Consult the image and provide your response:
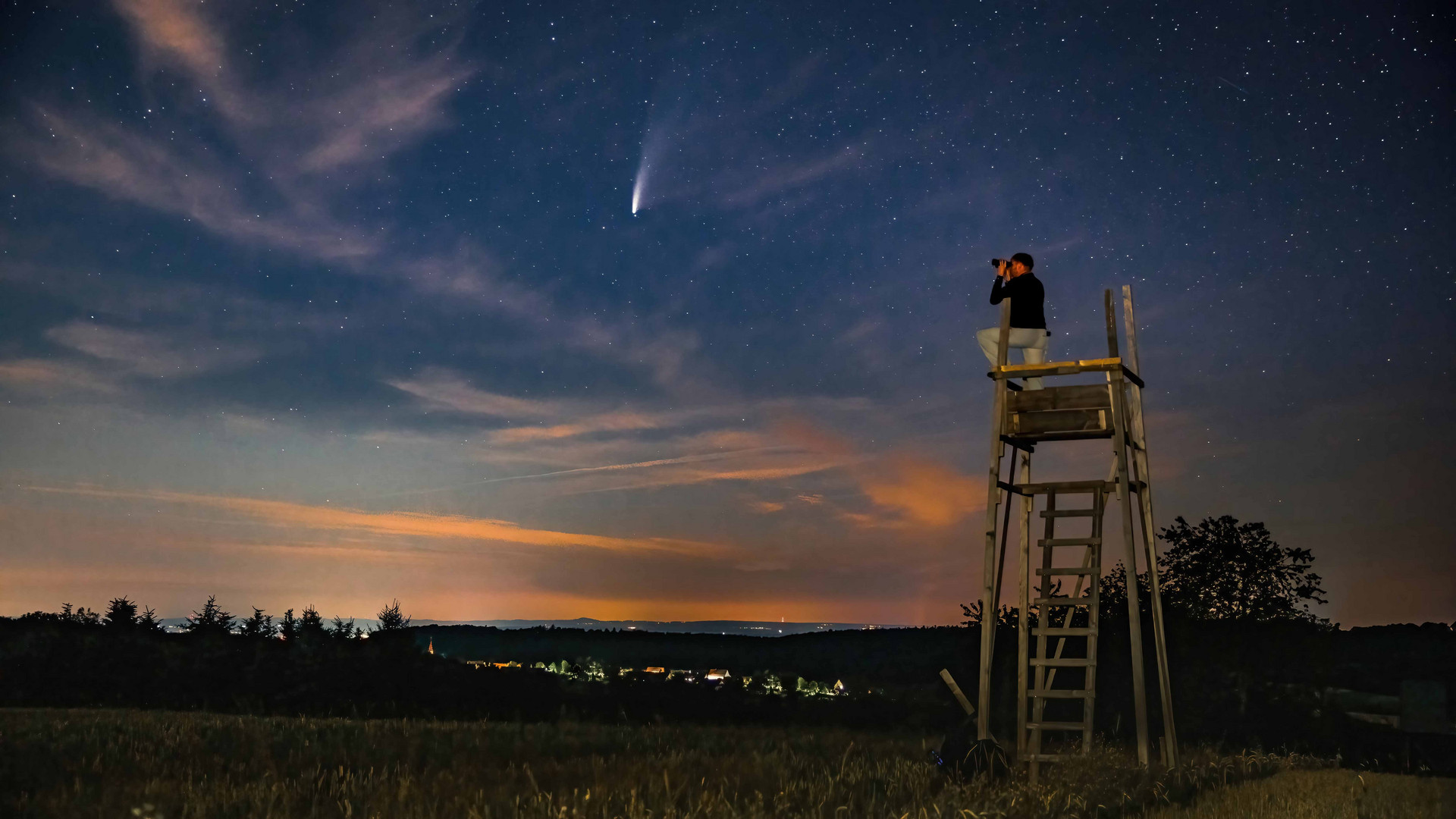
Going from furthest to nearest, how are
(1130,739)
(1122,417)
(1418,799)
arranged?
1. (1130,739)
2. (1122,417)
3. (1418,799)

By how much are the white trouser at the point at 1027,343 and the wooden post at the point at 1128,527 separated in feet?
3.04

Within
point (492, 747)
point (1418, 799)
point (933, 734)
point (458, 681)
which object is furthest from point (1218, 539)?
point (458, 681)

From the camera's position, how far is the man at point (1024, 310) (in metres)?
15.8

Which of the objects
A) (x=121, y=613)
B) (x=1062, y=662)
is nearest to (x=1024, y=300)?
(x=1062, y=662)

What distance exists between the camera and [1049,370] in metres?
15.4

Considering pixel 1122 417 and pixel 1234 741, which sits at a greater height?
pixel 1122 417

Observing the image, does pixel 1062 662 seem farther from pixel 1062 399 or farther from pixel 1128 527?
pixel 1062 399

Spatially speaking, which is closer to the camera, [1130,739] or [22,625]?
[1130,739]

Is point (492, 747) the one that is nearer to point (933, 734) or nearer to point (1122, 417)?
point (933, 734)

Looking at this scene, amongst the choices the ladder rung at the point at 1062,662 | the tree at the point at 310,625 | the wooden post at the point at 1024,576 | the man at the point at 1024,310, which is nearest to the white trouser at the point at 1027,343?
the man at the point at 1024,310

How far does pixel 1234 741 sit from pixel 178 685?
2263cm

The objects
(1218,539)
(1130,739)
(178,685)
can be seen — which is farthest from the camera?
(178,685)

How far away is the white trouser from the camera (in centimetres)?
1580

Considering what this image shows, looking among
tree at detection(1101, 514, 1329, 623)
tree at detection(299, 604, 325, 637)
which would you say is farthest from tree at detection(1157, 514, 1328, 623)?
tree at detection(299, 604, 325, 637)
